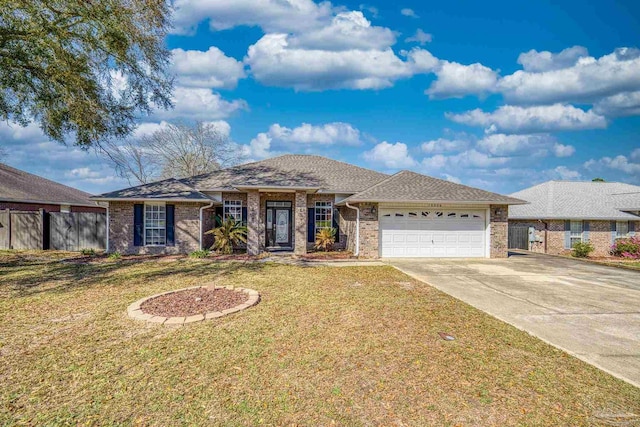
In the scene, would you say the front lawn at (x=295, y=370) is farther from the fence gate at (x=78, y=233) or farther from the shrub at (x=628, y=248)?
the shrub at (x=628, y=248)

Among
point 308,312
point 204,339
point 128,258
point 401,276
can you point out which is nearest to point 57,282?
point 128,258

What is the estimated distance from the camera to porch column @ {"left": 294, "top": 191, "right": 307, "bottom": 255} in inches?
542

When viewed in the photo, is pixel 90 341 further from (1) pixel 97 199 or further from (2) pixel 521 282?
(1) pixel 97 199

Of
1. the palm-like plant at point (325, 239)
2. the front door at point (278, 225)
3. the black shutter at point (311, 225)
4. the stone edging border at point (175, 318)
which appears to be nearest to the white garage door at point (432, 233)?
the palm-like plant at point (325, 239)

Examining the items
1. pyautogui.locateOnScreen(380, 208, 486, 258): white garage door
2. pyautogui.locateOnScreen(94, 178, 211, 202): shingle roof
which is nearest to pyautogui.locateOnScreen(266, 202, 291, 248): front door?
pyautogui.locateOnScreen(94, 178, 211, 202): shingle roof

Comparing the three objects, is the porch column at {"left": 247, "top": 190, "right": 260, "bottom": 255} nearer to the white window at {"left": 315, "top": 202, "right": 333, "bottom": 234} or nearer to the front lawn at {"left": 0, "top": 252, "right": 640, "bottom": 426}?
the white window at {"left": 315, "top": 202, "right": 333, "bottom": 234}

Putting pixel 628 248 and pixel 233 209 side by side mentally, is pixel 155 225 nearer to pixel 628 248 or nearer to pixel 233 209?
pixel 233 209

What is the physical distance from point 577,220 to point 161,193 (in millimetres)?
20024

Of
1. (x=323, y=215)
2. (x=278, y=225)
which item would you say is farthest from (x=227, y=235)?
(x=323, y=215)

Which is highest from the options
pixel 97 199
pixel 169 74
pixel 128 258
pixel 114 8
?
pixel 114 8

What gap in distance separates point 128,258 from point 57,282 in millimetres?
4217

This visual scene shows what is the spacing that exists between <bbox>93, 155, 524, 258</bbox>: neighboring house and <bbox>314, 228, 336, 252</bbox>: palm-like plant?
56 cm

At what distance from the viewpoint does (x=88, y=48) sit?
10.0 meters

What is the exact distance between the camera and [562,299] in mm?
7016
